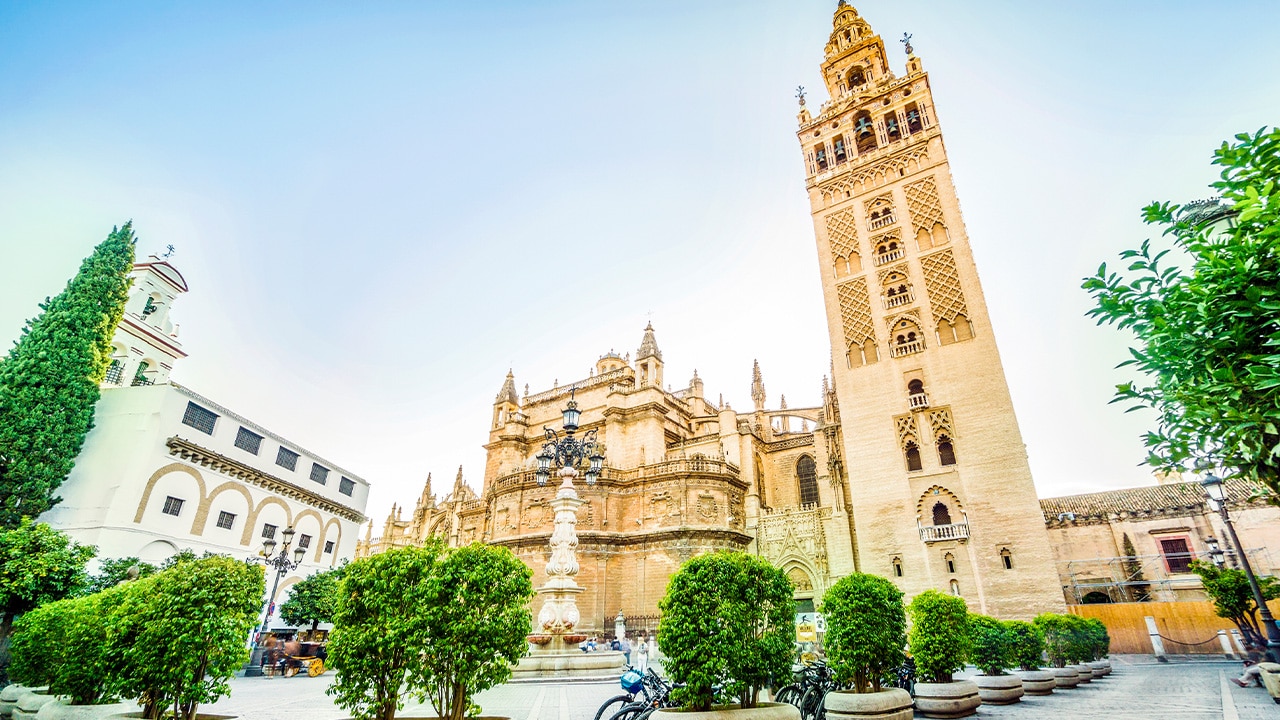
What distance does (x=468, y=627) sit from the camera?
5.23 metres

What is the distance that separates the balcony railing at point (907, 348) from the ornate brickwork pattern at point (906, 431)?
9.41 feet

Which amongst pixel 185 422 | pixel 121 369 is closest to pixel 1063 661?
pixel 185 422

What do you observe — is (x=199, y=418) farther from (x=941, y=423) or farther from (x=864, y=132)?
(x=864, y=132)

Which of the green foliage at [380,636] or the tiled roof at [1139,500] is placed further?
the tiled roof at [1139,500]

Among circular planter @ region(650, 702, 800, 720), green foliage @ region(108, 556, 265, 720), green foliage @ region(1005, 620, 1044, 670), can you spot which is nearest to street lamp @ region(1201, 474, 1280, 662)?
green foliage @ region(1005, 620, 1044, 670)

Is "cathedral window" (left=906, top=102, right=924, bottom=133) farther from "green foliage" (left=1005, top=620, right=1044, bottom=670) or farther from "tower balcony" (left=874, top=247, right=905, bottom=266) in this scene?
"green foliage" (left=1005, top=620, right=1044, bottom=670)

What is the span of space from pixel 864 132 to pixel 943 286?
11.0 metres

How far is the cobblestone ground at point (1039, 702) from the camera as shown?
8.07 m

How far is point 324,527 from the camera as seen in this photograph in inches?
1137

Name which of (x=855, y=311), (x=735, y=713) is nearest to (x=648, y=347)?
(x=855, y=311)

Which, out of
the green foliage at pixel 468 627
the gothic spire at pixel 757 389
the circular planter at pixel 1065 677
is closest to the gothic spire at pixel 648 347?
the gothic spire at pixel 757 389

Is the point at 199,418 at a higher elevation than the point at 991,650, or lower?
higher

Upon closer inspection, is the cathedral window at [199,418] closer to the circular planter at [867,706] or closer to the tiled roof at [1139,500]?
the circular planter at [867,706]

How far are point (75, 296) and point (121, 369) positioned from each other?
489 cm
